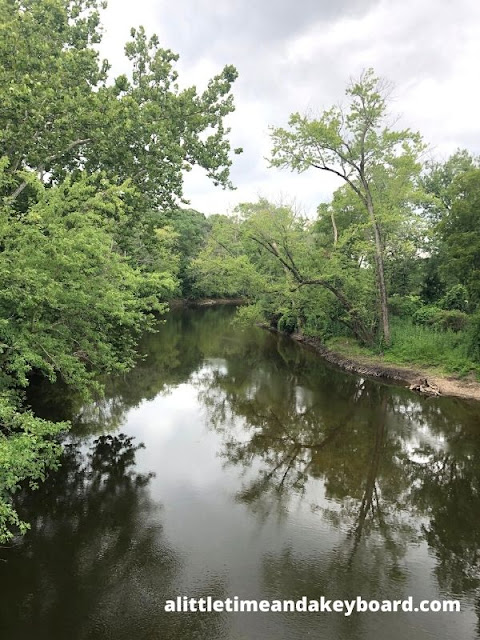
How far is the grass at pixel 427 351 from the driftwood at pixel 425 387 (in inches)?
55.2

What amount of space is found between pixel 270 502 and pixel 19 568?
5802 millimetres

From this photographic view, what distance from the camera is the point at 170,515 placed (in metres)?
10.1

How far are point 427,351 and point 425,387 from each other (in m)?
3.56

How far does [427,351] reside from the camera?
22953 millimetres

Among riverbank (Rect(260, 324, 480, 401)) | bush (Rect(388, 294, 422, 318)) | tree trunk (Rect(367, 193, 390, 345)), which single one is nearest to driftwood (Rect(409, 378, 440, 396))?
riverbank (Rect(260, 324, 480, 401))

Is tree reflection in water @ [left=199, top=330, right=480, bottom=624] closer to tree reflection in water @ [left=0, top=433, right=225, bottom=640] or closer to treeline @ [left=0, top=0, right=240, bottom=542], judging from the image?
tree reflection in water @ [left=0, top=433, right=225, bottom=640]

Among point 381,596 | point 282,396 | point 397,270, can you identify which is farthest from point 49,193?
point 397,270

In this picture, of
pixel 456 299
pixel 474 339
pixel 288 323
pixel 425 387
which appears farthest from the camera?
pixel 288 323

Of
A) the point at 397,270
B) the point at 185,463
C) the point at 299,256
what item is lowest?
the point at 185,463

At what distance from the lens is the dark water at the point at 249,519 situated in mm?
7059

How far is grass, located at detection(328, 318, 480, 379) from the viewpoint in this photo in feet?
68.4

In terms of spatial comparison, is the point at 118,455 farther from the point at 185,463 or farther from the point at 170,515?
the point at 170,515

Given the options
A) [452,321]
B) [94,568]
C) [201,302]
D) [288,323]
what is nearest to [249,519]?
[94,568]

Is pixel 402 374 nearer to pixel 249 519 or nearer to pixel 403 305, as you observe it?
pixel 403 305
